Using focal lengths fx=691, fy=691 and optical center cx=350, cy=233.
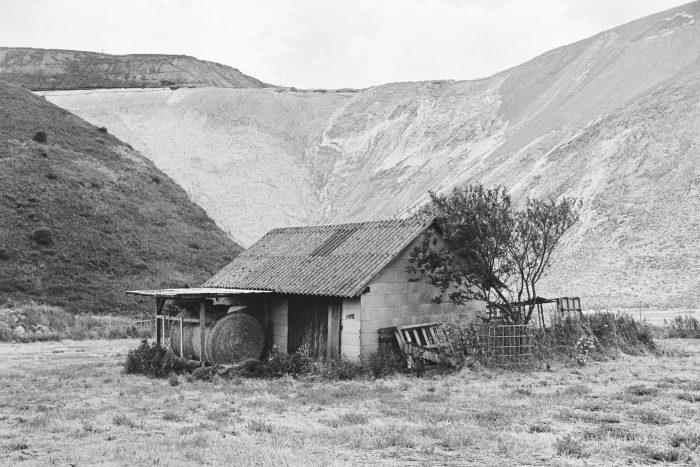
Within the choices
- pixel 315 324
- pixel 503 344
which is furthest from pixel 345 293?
pixel 503 344

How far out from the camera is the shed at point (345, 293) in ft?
57.8

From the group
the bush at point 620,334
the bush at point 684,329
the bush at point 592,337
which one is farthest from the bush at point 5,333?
the bush at point 684,329

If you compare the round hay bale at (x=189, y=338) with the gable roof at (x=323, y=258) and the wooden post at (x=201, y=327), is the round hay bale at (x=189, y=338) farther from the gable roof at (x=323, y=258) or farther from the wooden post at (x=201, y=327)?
the gable roof at (x=323, y=258)

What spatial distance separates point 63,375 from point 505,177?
1624 inches

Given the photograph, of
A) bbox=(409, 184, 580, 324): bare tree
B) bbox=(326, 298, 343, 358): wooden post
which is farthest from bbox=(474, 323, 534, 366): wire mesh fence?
bbox=(326, 298, 343, 358): wooden post

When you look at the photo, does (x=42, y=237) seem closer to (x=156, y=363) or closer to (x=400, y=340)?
(x=156, y=363)

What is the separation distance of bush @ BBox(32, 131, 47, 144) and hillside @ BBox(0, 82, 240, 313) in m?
0.17

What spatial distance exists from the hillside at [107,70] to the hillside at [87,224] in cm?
6223

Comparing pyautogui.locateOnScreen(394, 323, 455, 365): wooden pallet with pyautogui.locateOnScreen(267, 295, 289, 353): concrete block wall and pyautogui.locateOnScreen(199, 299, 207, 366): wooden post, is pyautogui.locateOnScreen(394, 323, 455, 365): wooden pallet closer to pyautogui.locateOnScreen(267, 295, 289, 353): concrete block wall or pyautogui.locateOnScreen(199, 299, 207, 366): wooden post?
pyautogui.locateOnScreen(267, 295, 289, 353): concrete block wall

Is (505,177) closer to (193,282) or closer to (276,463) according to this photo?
(193,282)

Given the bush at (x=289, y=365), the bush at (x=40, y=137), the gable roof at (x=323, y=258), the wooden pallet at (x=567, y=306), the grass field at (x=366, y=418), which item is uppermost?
the bush at (x=40, y=137)

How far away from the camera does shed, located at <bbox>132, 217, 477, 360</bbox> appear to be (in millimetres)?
17609

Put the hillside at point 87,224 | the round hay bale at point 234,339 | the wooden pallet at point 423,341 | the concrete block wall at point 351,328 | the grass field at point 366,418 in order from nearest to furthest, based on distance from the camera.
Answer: the grass field at point 366,418 < the wooden pallet at point 423,341 < the concrete block wall at point 351,328 < the round hay bale at point 234,339 < the hillside at point 87,224

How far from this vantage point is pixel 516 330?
1780 cm
